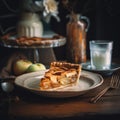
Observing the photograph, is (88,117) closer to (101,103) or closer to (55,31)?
(101,103)

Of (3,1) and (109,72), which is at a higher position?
(3,1)

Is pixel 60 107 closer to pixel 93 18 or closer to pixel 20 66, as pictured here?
pixel 20 66

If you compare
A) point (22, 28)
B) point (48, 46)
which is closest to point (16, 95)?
point (48, 46)

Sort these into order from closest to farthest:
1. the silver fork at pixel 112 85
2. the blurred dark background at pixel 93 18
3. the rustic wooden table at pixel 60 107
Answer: the rustic wooden table at pixel 60 107 < the silver fork at pixel 112 85 < the blurred dark background at pixel 93 18

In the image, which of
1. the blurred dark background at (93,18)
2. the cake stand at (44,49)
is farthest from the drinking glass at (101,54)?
the blurred dark background at (93,18)

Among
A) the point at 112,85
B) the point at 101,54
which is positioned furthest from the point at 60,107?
the point at 101,54

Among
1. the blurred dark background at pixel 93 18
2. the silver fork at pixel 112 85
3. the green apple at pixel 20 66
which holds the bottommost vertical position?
the silver fork at pixel 112 85

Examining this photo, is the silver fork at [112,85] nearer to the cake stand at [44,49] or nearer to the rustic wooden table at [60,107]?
the rustic wooden table at [60,107]
